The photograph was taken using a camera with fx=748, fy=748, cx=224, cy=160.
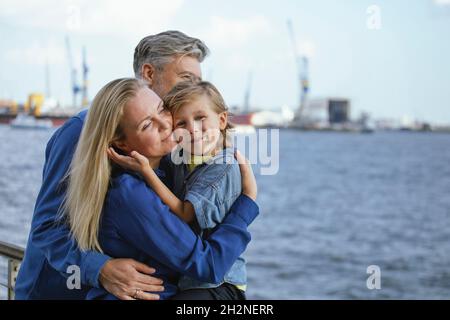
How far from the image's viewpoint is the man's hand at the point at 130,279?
1.60 meters

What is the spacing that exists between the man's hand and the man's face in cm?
50

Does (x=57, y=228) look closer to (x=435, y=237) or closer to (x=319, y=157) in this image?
(x=435, y=237)

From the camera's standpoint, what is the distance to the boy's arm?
159 centimetres

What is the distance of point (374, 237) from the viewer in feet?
70.4

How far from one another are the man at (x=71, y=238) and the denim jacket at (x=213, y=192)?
14 centimetres

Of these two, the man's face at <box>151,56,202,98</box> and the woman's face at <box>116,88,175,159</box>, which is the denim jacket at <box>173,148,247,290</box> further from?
the man's face at <box>151,56,202,98</box>

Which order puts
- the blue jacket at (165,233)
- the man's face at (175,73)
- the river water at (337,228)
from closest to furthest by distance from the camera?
the blue jacket at (165,233) → the man's face at (175,73) → the river water at (337,228)

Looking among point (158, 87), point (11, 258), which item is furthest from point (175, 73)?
point (11, 258)

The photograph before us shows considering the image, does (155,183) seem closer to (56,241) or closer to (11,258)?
(56,241)

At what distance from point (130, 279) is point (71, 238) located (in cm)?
17

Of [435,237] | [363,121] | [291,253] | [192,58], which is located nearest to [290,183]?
[435,237]

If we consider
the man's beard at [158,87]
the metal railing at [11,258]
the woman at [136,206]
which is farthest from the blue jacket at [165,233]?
the metal railing at [11,258]

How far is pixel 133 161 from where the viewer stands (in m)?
1.59

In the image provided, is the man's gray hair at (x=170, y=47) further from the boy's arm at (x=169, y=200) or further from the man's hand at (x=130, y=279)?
the man's hand at (x=130, y=279)
